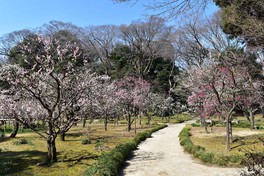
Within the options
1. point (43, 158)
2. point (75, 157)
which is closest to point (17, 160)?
point (43, 158)

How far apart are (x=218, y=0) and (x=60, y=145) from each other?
33.7ft

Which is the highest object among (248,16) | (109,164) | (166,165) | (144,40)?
(144,40)

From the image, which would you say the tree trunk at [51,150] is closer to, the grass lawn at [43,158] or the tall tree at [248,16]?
the grass lawn at [43,158]

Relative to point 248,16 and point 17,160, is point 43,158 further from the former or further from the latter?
point 248,16

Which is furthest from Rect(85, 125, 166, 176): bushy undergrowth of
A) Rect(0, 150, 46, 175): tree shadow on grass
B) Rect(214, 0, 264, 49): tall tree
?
Rect(214, 0, 264, 49): tall tree

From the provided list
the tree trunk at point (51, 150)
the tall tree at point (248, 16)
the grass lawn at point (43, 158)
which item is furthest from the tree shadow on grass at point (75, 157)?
the tall tree at point (248, 16)

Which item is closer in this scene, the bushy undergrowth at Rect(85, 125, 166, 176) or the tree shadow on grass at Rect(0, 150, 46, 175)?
the bushy undergrowth at Rect(85, 125, 166, 176)

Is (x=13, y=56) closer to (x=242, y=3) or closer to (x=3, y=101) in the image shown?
(x=3, y=101)

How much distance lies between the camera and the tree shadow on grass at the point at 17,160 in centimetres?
812

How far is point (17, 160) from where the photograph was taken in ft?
30.9

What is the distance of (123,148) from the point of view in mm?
11078

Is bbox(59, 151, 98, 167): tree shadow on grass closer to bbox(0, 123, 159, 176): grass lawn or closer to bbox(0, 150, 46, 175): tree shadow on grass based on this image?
bbox(0, 123, 159, 176): grass lawn

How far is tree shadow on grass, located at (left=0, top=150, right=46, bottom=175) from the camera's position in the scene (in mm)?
8120

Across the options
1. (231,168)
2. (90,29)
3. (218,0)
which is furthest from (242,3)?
(90,29)
